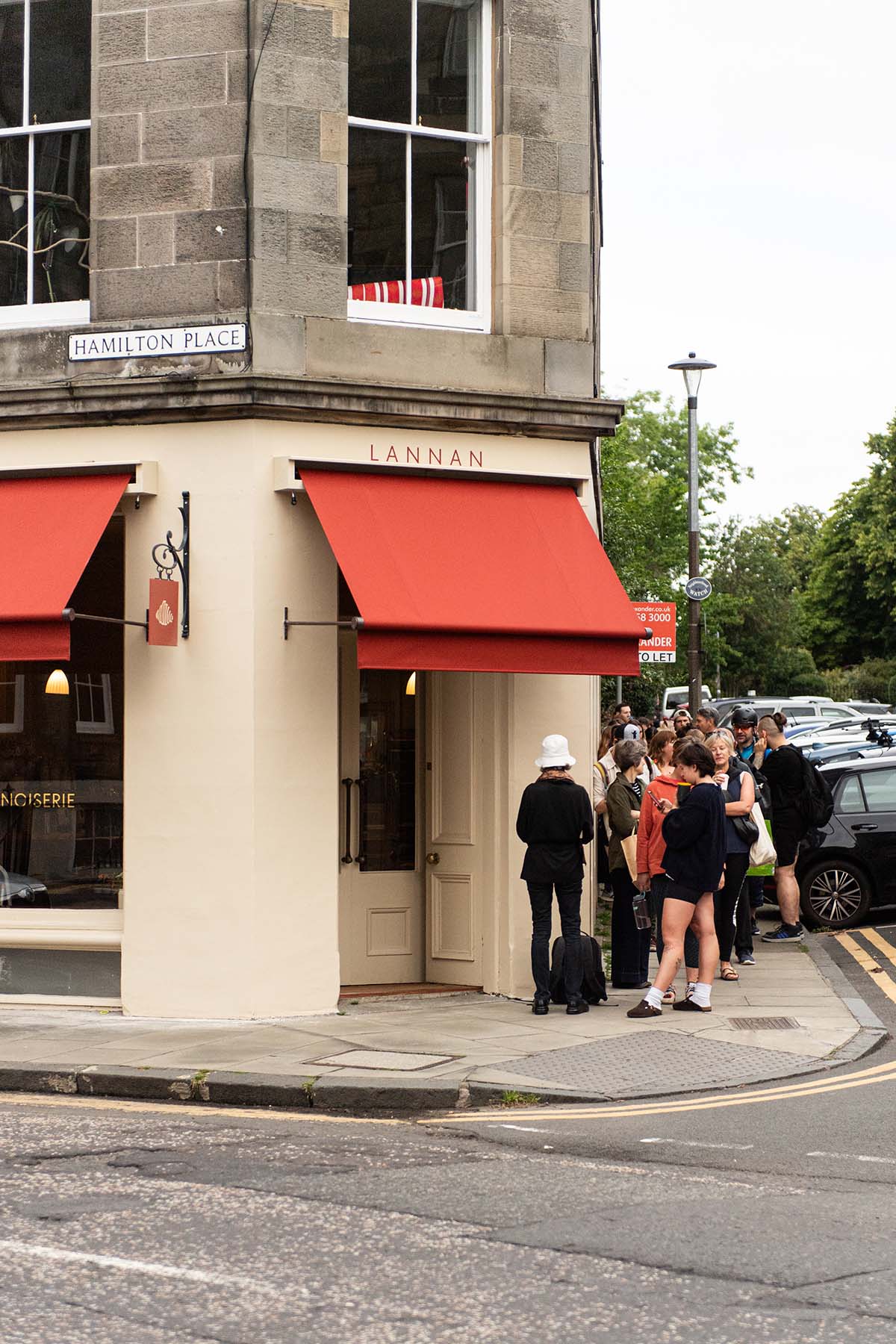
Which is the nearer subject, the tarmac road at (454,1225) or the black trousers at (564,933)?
the tarmac road at (454,1225)

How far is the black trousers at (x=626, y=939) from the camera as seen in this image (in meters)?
12.7

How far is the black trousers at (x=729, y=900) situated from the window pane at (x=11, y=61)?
811cm

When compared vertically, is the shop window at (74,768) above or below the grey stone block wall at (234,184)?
below

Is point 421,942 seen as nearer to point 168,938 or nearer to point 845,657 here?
point 168,938

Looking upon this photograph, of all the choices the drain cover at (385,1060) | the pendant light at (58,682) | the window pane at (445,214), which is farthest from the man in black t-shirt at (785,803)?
the pendant light at (58,682)

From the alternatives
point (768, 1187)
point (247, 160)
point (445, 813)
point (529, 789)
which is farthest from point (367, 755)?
point (768, 1187)

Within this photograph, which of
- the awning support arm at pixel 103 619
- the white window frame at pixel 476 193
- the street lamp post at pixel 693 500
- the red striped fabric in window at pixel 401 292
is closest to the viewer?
the awning support arm at pixel 103 619

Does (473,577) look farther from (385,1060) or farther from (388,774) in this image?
(385,1060)

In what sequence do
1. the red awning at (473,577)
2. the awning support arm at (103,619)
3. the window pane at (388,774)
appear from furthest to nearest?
1. the window pane at (388,774)
2. the red awning at (473,577)
3. the awning support arm at (103,619)

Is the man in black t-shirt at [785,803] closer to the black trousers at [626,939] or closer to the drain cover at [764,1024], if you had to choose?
the black trousers at [626,939]

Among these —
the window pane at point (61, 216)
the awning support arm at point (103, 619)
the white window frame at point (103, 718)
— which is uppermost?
the window pane at point (61, 216)

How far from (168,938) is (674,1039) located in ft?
12.0

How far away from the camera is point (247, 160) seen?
11672mm

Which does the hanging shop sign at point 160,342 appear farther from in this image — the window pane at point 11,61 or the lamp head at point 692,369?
the lamp head at point 692,369
